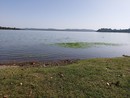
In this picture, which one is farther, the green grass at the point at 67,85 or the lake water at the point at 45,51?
the lake water at the point at 45,51

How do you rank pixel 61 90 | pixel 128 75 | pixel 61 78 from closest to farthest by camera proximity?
1. pixel 61 90
2. pixel 61 78
3. pixel 128 75

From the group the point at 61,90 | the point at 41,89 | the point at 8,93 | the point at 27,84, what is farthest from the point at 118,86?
the point at 8,93

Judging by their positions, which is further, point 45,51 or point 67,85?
point 45,51

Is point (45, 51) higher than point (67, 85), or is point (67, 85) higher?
point (67, 85)

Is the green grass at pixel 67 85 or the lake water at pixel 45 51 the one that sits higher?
the green grass at pixel 67 85

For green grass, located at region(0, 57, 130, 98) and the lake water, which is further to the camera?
the lake water

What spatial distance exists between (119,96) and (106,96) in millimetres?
538

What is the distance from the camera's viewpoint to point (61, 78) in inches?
352

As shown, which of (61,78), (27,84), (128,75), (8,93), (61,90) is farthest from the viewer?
(128,75)

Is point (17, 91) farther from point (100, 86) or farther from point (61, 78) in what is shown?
point (100, 86)

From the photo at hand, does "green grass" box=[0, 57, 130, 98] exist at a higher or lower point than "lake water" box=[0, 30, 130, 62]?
higher

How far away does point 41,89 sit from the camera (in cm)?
752

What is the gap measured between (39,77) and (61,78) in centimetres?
113

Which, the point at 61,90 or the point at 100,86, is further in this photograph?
the point at 100,86
